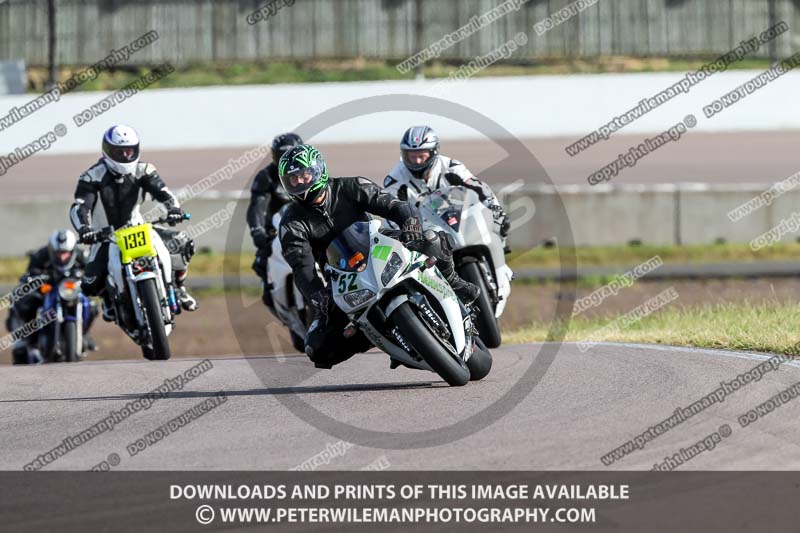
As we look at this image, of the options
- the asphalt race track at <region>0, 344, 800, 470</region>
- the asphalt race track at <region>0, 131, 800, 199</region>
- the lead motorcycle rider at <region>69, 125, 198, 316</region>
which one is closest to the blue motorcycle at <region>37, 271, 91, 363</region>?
the lead motorcycle rider at <region>69, 125, 198, 316</region>

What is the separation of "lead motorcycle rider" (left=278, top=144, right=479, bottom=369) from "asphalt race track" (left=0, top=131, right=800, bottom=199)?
15855mm

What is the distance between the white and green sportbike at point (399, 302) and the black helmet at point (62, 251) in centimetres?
649

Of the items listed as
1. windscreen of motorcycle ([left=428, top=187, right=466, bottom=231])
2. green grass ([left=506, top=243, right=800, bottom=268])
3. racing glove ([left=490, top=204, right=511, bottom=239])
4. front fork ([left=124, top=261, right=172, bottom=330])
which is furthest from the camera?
green grass ([left=506, top=243, right=800, bottom=268])

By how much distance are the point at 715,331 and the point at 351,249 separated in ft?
12.4

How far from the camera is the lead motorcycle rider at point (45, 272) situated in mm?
14070

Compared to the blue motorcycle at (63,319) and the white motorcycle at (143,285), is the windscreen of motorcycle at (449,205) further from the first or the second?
the blue motorcycle at (63,319)

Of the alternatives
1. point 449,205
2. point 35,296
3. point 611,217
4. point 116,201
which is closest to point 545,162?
point 611,217

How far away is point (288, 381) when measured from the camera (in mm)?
9695

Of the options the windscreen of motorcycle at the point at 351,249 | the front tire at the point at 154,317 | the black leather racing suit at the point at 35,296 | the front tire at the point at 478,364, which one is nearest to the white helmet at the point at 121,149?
the front tire at the point at 154,317

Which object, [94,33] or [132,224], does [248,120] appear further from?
[132,224]

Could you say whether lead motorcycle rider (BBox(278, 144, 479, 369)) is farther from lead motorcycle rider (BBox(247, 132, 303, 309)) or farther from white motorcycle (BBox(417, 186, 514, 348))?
lead motorcycle rider (BBox(247, 132, 303, 309))

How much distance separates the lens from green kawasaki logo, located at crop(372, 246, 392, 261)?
796 centimetres

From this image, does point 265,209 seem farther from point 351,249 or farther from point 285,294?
point 351,249

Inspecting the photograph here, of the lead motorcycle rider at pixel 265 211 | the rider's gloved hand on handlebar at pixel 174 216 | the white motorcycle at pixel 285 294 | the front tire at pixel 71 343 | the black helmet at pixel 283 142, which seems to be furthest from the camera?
the front tire at pixel 71 343
